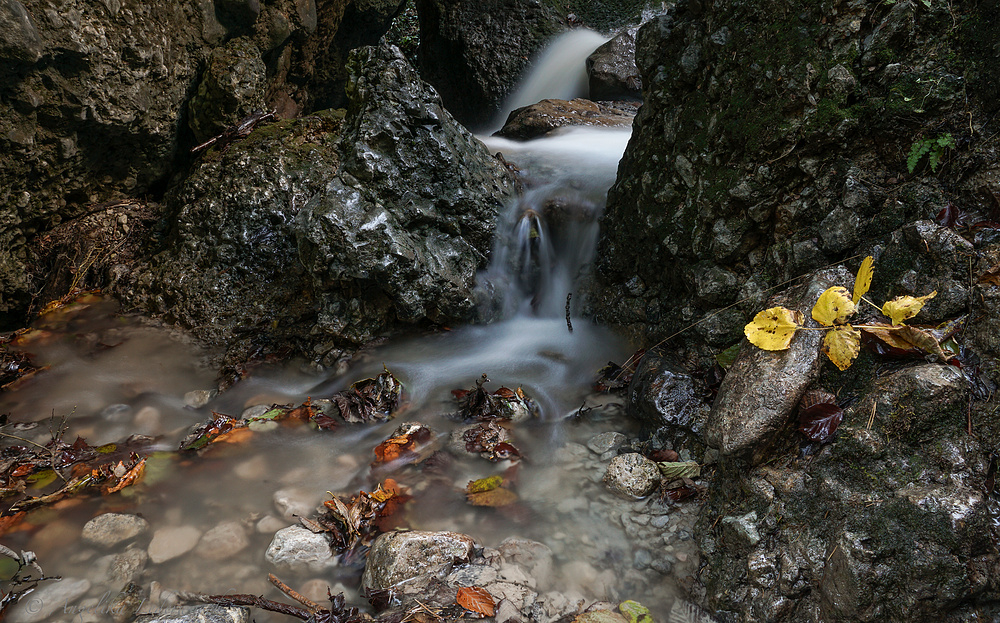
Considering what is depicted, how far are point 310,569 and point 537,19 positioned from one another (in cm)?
1195

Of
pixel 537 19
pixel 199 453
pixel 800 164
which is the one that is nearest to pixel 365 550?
pixel 199 453

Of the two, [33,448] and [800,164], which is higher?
[800,164]

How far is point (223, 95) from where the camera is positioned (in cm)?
505

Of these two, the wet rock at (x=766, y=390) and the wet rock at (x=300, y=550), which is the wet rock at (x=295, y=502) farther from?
the wet rock at (x=766, y=390)

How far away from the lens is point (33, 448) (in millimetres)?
3207

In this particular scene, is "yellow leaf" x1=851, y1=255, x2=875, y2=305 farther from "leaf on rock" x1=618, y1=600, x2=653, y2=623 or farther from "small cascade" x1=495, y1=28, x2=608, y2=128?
"small cascade" x1=495, y1=28, x2=608, y2=128

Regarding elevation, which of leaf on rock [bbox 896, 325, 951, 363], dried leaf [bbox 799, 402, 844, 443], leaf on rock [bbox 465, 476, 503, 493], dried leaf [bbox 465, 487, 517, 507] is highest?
leaf on rock [bbox 896, 325, 951, 363]

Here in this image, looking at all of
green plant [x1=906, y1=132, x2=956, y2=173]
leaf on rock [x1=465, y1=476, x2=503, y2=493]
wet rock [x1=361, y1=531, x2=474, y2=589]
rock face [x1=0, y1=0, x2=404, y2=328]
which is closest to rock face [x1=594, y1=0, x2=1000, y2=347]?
green plant [x1=906, y1=132, x2=956, y2=173]

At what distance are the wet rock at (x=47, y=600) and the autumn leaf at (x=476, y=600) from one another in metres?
1.78

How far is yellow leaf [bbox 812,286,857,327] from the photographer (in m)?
2.14

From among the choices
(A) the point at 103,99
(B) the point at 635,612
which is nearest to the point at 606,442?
(B) the point at 635,612

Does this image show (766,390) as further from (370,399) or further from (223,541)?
(223,541)

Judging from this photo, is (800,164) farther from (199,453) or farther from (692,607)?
(199,453)

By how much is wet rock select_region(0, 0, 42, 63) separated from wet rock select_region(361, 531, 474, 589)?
174 inches
